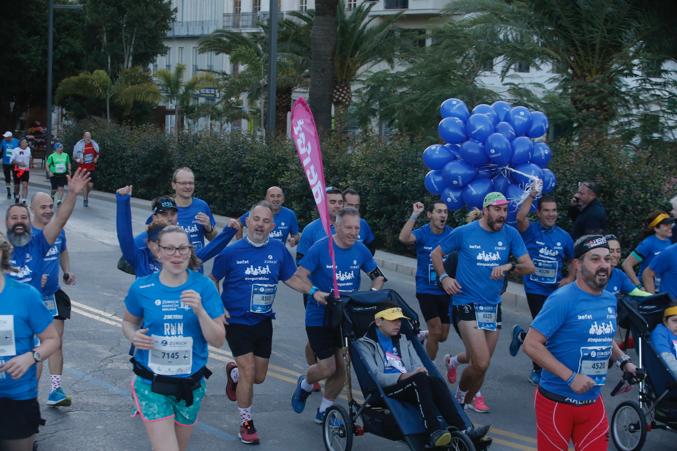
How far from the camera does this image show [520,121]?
1244 cm

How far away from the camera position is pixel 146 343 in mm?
5684

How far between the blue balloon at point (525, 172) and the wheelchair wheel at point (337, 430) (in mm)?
5374

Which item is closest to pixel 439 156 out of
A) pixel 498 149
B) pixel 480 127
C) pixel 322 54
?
pixel 480 127

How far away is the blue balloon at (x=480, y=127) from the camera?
39.7ft

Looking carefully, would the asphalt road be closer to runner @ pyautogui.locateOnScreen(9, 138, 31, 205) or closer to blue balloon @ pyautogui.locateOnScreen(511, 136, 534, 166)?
blue balloon @ pyautogui.locateOnScreen(511, 136, 534, 166)

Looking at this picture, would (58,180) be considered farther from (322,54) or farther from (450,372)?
(450,372)

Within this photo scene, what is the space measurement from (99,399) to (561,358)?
15.3 feet

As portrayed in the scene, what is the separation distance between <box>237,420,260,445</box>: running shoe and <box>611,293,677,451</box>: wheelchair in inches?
110

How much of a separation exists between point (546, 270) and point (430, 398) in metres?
3.50

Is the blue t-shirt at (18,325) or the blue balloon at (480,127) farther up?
the blue balloon at (480,127)

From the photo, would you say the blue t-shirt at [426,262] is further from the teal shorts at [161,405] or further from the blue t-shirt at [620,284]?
the teal shorts at [161,405]

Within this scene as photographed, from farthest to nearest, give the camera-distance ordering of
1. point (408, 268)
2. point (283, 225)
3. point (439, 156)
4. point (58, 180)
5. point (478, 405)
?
point (58, 180)
point (408, 268)
point (439, 156)
point (283, 225)
point (478, 405)

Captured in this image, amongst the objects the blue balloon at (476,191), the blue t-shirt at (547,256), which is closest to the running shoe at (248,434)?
the blue t-shirt at (547,256)

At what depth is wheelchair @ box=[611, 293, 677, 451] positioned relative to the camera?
7531mm
